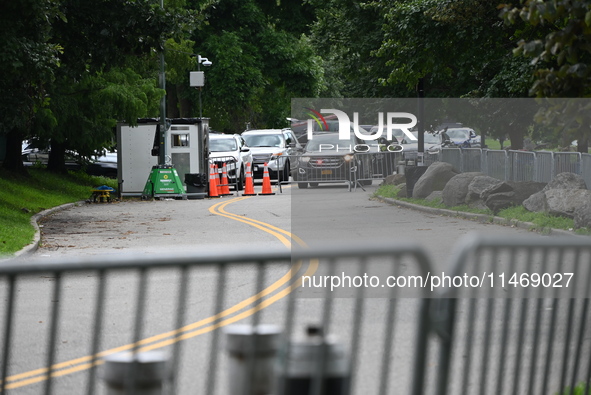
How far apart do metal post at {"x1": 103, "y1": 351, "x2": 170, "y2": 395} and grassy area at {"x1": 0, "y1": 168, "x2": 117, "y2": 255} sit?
34.5 ft

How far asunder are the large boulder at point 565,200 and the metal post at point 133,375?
44.2 ft

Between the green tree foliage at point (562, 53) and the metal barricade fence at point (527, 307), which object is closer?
the metal barricade fence at point (527, 307)

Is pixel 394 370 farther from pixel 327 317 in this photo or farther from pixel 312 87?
pixel 312 87

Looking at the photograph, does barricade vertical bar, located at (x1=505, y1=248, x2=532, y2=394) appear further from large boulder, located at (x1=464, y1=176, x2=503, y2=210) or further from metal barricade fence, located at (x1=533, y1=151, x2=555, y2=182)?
large boulder, located at (x1=464, y1=176, x2=503, y2=210)

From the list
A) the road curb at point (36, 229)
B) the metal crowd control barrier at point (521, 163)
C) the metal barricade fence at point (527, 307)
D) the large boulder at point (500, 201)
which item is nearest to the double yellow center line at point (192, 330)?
the metal barricade fence at point (527, 307)

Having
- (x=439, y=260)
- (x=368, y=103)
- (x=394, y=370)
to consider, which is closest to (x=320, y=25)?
(x=368, y=103)

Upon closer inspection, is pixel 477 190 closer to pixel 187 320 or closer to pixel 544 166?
pixel 544 166

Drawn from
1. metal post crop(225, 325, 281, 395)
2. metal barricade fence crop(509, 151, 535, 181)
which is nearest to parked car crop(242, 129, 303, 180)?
metal barricade fence crop(509, 151, 535, 181)

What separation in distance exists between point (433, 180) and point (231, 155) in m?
11.5

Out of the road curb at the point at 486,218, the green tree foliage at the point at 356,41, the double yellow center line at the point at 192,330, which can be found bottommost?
the road curb at the point at 486,218

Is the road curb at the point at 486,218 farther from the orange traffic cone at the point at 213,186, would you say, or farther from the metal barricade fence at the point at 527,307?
the metal barricade fence at the point at 527,307

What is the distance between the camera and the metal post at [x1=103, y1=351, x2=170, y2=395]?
3232 millimetres

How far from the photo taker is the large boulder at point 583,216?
14750 millimetres

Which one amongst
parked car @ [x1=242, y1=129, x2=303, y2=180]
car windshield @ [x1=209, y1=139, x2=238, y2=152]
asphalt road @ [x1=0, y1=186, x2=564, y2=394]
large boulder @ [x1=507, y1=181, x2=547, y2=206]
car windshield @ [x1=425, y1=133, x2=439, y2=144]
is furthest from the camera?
car windshield @ [x1=425, y1=133, x2=439, y2=144]
